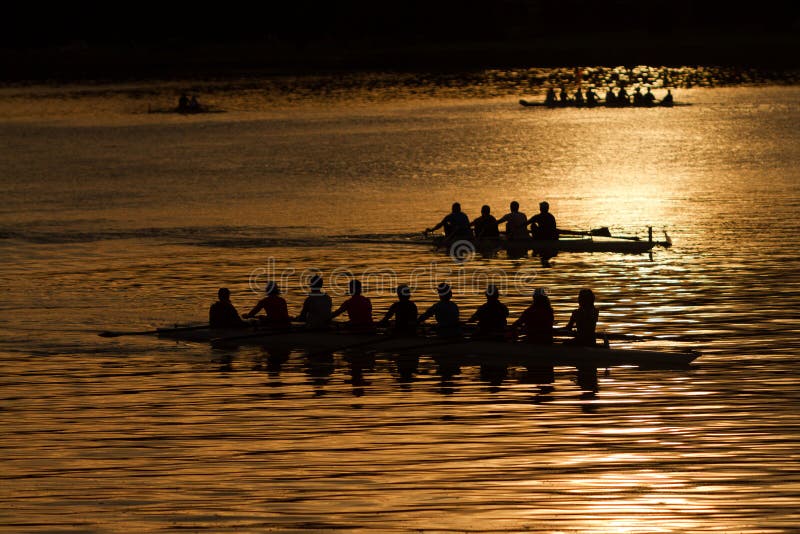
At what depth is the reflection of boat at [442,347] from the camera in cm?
2814

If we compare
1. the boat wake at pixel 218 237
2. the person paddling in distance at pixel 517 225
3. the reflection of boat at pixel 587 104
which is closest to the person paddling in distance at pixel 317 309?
the person paddling in distance at pixel 517 225

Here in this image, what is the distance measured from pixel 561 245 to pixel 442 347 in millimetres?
15969

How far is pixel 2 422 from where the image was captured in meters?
25.5

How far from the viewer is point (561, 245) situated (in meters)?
45.3

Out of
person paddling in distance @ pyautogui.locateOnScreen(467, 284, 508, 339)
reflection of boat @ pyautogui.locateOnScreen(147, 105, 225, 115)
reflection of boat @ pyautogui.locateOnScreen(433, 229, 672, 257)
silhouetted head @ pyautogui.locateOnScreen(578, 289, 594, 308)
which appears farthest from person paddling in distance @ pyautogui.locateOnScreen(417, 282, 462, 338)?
reflection of boat @ pyautogui.locateOnScreen(147, 105, 225, 115)

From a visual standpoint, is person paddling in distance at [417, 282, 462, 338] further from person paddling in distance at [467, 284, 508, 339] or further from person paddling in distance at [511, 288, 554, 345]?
person paddling in distance at [511, 288, 554, 345]

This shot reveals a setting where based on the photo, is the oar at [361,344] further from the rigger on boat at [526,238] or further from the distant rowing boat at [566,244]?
the distant rowing boat at [566,244]

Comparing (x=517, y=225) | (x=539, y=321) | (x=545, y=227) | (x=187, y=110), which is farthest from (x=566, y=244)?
(x=187, y=110)

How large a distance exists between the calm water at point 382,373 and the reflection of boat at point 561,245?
2.25 feet

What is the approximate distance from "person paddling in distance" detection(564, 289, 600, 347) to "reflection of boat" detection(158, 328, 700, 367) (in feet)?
0.55

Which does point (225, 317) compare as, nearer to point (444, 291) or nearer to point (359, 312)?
point (359, 312)

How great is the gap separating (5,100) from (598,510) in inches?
4943

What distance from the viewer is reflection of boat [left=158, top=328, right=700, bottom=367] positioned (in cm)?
2814

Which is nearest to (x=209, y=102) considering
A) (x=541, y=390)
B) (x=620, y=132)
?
(x=620, y=132)
